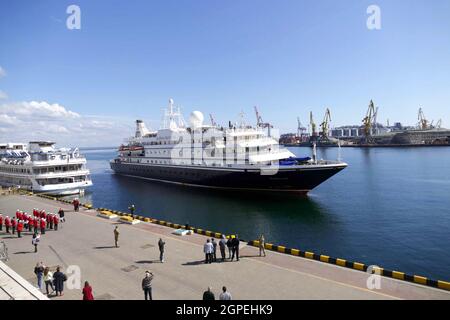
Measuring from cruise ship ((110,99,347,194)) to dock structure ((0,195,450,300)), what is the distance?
945 inches

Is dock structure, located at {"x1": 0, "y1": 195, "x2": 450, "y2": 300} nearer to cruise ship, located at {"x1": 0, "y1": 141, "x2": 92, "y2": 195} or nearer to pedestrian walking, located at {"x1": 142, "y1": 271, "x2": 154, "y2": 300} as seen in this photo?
pedestrian walking, located at {"x1": 142, "y1": 271, "x2": 154, "y2": 300}

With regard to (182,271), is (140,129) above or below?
above

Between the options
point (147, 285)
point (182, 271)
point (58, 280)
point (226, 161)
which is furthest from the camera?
point (226, 161)

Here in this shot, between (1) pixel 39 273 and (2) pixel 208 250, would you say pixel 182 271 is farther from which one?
(1) pixel 39 273

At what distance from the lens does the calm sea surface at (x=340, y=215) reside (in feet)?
75.5

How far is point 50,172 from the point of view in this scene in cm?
4975

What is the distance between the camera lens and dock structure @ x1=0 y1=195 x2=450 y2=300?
12445 mm

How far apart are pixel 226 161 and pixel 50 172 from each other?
2949cm

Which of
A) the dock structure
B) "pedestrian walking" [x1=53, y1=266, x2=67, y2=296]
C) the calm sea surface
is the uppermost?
"pedestrian walking" [x1=53, y1=266, x2=67, y2=296]

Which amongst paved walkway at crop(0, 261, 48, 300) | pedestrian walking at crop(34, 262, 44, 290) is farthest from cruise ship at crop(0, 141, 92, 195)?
paved walkway at crop(0, 261, 48, 300)

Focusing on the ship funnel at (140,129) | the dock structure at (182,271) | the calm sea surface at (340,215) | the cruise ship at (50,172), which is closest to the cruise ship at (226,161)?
the calm sea surface at (340,215)

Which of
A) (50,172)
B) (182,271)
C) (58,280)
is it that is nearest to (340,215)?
(182,271)
